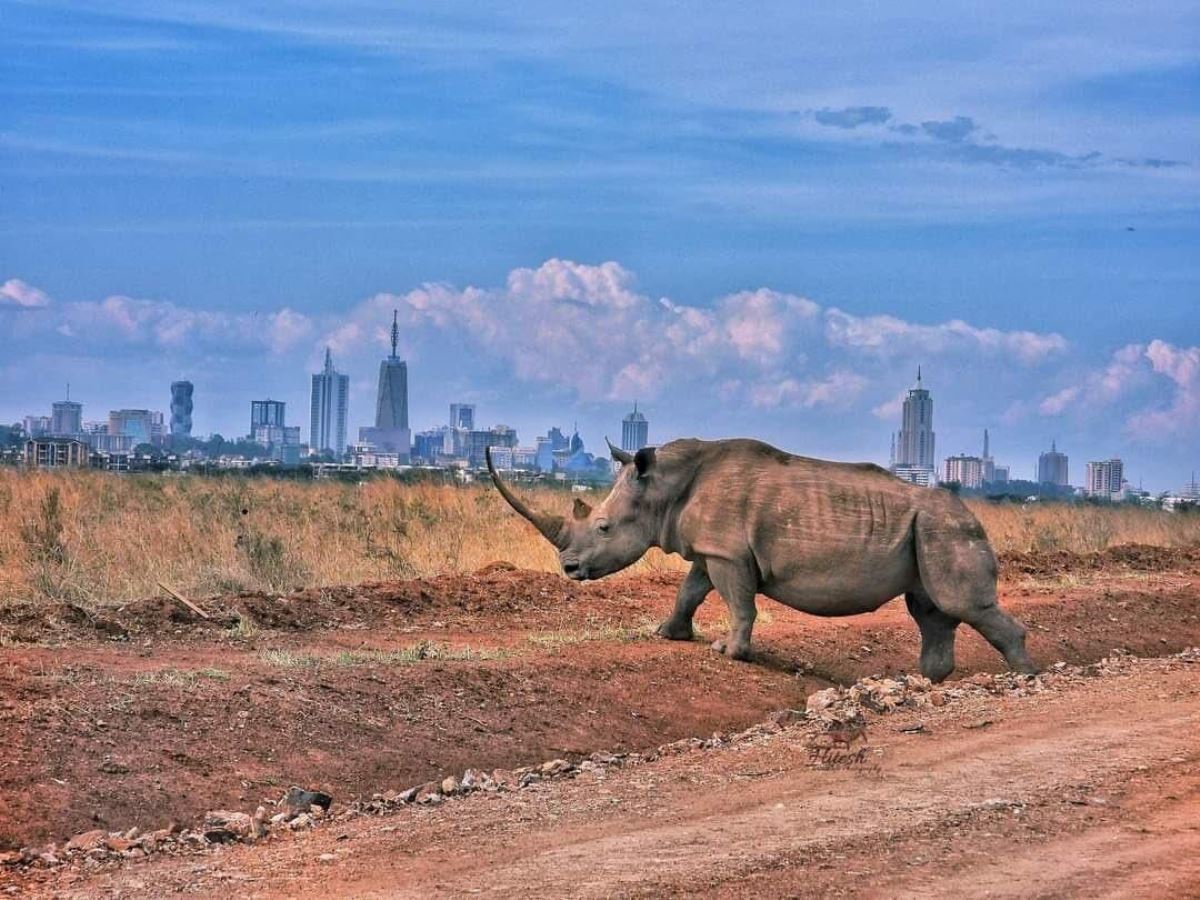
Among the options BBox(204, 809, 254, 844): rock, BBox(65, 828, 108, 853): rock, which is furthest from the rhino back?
BBox(65, 828, 108, 853): rock

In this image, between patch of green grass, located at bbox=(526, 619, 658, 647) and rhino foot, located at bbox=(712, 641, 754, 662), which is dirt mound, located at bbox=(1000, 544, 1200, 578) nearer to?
patch of green grass, located at bbox=(526, 619, 658, 647)

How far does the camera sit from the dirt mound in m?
22.7

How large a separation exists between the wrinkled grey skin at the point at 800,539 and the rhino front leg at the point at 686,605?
0.01m

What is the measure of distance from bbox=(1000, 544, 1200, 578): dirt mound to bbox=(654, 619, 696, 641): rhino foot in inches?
306

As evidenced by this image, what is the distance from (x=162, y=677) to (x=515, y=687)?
2.37 m

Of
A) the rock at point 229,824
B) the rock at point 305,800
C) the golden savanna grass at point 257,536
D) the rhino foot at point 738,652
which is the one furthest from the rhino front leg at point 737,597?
the rock at point 229,824

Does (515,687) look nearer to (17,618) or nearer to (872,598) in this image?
(872,598)

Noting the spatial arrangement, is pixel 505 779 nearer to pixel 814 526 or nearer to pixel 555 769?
pixel 555 769

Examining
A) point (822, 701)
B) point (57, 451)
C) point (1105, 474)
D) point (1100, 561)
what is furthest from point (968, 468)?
point (822, 701)

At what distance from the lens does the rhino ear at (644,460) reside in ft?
47.9

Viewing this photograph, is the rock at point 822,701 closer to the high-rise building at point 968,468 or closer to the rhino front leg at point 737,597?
the rhino front leg at point 737,597

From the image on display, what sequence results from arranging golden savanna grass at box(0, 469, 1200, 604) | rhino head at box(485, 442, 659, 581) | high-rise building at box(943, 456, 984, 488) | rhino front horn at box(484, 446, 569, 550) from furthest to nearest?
high-rise building at box(943, 456, 984, 488), golden savanna grass at box(0, 469, 1200, 604), rhino front horn at box(484, 446, 569, 550), rhino head at box(485, 442, 659, 581)

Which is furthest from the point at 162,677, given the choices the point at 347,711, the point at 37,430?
the point at 37,430

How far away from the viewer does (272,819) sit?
8.95 metres
